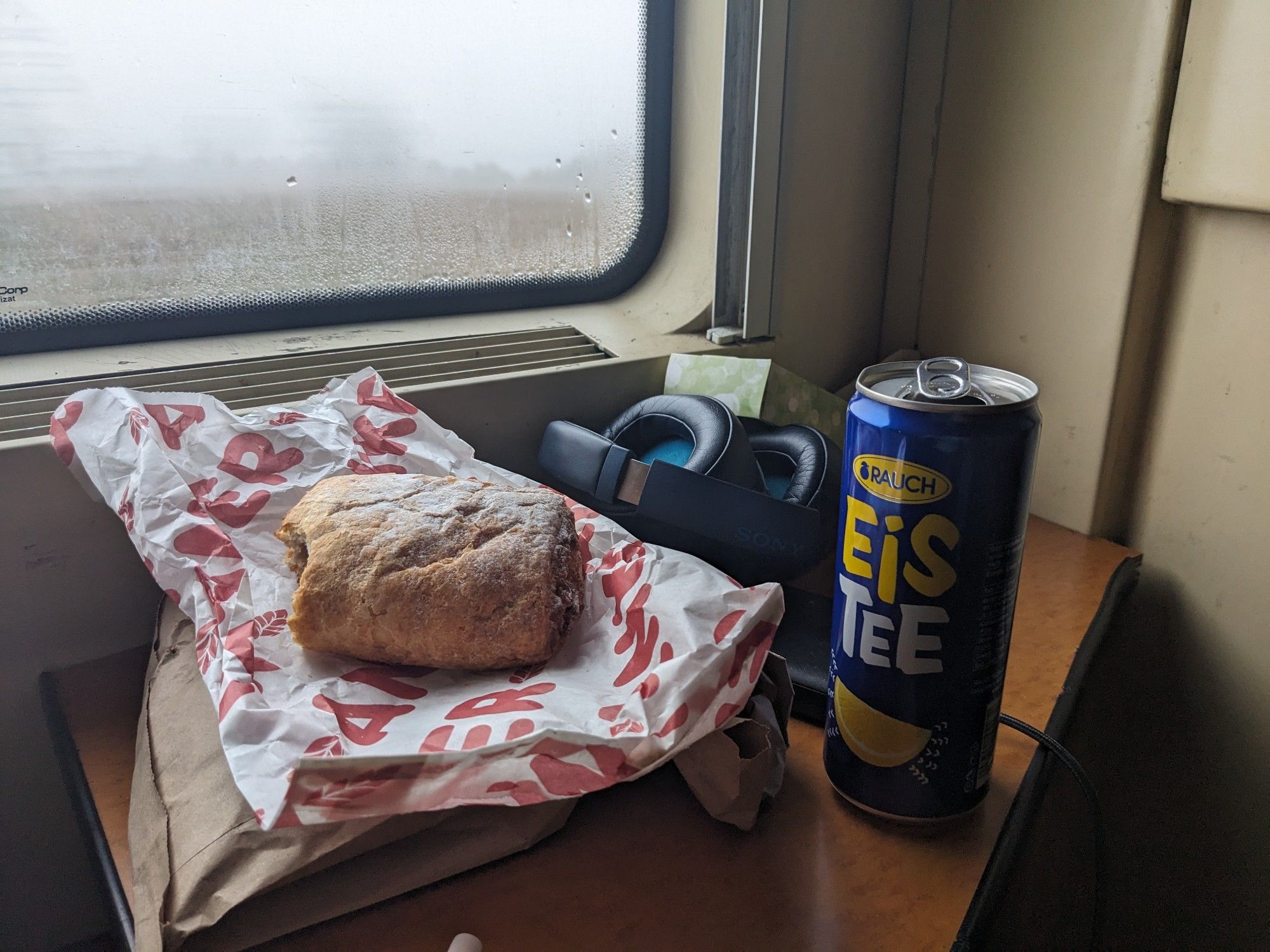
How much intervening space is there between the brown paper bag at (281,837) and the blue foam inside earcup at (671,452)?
0.34m

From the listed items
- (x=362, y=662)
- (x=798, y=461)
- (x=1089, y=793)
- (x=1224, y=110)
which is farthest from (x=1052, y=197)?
(x=362, y=662)

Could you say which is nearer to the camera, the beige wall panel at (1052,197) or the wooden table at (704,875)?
the wooden table at (704,875)

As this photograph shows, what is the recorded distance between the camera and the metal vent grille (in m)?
0.83

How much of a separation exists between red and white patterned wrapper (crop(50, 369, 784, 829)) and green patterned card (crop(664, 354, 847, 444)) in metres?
0.28

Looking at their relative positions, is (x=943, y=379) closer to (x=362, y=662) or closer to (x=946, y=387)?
(x=946, y=387)

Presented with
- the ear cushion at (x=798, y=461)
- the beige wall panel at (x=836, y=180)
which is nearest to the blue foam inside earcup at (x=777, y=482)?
the ear cushion at (x=798, y=461)

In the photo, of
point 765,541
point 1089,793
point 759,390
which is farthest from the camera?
point 759,390

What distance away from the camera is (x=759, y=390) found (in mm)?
1013

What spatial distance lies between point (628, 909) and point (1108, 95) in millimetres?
940

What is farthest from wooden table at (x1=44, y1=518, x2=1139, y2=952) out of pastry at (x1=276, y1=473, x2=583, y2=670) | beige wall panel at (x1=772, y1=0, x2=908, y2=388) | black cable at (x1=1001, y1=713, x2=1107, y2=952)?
beige wall panel at (x1=772, y1=0, x2=908, y2=388)

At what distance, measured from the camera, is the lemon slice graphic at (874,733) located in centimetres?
53

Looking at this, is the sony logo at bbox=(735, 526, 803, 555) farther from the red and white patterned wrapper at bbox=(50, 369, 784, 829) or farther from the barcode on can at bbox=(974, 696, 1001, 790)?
→ the barcode on can at bbox=(974, 696, 1001, 790)

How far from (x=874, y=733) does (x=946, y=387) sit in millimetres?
217

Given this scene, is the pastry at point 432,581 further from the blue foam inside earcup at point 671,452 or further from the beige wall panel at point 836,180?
the beige wall panel at point 836,180
